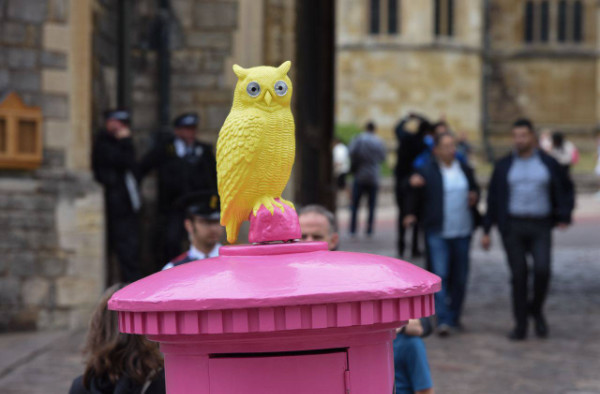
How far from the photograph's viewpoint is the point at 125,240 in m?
9.09

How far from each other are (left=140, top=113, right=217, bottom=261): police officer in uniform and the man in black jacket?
2.62 m

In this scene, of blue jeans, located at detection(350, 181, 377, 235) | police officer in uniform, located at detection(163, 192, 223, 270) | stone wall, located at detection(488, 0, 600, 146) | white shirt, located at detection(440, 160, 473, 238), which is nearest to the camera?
police officer in uniform, located at detection(163, 192, 223, 270)

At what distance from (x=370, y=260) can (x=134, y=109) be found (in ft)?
28.4

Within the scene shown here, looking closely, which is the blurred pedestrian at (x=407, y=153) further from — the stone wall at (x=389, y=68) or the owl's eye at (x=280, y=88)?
the stone wall at (x=389, y=68)

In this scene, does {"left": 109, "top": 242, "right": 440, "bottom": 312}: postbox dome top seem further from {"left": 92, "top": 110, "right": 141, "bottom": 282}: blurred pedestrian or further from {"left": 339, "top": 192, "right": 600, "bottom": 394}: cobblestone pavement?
{"left": 92, "top": 110, "right": 141, "bottom": 282}: blurred pedestrian

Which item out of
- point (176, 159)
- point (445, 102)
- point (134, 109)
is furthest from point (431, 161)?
point (445, 102)

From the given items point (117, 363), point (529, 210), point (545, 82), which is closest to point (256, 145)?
point (117, 363)

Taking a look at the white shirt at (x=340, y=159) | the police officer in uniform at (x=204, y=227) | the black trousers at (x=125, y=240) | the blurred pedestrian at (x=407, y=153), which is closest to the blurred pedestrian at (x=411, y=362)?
the police officer in uniform at (x=204, y=227)

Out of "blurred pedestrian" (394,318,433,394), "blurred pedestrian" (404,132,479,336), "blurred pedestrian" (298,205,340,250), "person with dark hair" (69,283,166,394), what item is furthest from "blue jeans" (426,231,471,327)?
"person with dark hair" (69,283,166,394)

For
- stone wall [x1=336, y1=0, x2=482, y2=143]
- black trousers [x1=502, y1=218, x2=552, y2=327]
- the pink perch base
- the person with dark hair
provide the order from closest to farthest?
the pink perch base → the person with dark hair → black trousers [x1=502, y1=218, x2=552, y2=327] → stone wall [x1=336, y1=0, x2=482, y2=143]

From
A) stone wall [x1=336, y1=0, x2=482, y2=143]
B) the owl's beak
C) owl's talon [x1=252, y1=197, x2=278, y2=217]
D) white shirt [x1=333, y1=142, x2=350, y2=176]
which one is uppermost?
stone wall [x1=336, y1=0, x2=482, y2=143]

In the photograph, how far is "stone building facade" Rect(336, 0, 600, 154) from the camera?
36.0m

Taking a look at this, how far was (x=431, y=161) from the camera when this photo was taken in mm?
8742

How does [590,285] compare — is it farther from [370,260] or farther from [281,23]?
[370,260]
